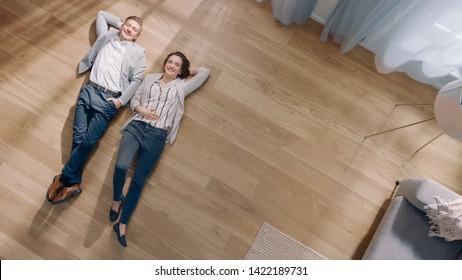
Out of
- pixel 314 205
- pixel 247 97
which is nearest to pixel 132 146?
pixel 247 97

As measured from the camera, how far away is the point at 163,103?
7.05 ft

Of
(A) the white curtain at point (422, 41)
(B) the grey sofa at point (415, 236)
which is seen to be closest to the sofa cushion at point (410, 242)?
(B) the grey sofa at point (415, 236)

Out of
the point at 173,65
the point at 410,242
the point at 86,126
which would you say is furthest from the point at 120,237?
the point at 410,242

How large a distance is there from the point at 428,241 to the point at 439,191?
28cm

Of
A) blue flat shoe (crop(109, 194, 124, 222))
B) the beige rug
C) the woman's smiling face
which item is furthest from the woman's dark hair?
the beige rug

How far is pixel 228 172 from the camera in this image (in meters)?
2.21

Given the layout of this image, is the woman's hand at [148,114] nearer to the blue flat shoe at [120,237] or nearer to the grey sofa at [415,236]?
the blue flat shoe at [120,237]

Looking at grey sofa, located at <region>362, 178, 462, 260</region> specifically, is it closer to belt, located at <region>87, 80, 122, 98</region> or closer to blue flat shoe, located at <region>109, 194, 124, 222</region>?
blue flat shoe, located at <region>109, 194, 124, 222</region>

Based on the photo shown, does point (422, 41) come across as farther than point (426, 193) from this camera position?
Yes

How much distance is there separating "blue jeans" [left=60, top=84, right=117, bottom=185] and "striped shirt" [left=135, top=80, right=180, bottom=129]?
221 mm

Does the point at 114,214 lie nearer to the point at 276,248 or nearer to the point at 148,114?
the point at 148,114

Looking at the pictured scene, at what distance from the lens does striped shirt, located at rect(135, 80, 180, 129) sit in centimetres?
213

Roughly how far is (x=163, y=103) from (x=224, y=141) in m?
0.47

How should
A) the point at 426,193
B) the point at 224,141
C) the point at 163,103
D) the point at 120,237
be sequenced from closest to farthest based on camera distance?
the point at 426,193 → the point at 120,237 → the point at 163,103 → the point at 224,141
